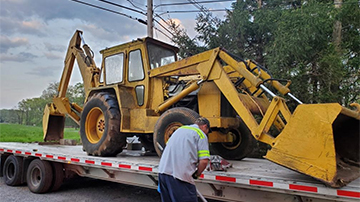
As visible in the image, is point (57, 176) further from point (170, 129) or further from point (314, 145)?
point (314, 145)

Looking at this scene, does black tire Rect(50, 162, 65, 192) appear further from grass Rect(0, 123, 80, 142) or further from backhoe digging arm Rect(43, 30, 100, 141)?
grass Rect(0, 123, 80, 142)

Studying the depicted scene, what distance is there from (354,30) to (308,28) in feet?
6.72

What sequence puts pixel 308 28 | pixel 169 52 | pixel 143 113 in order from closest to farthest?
pixel 143 113, pixel 169 52, pixel 308 28

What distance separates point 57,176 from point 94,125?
1.38m

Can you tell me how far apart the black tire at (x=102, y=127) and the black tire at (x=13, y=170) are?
2145 millimetres

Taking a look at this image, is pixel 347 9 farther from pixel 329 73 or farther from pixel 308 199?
pixel 308 199

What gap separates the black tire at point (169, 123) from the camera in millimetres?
4953

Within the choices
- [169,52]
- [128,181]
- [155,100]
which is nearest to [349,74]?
[169,52]

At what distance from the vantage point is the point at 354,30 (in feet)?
29.5

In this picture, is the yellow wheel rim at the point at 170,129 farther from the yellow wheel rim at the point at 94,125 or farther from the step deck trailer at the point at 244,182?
the yellow wheel rim at the point at 94,125

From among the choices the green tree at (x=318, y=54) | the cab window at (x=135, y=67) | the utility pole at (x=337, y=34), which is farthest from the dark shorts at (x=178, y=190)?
the utility pole at (x=337, y=34)

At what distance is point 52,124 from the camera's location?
905 centimetres

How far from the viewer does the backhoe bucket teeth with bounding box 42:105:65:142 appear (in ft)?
29.1

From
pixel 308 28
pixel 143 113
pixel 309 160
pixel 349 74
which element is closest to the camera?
pixel 309 160
